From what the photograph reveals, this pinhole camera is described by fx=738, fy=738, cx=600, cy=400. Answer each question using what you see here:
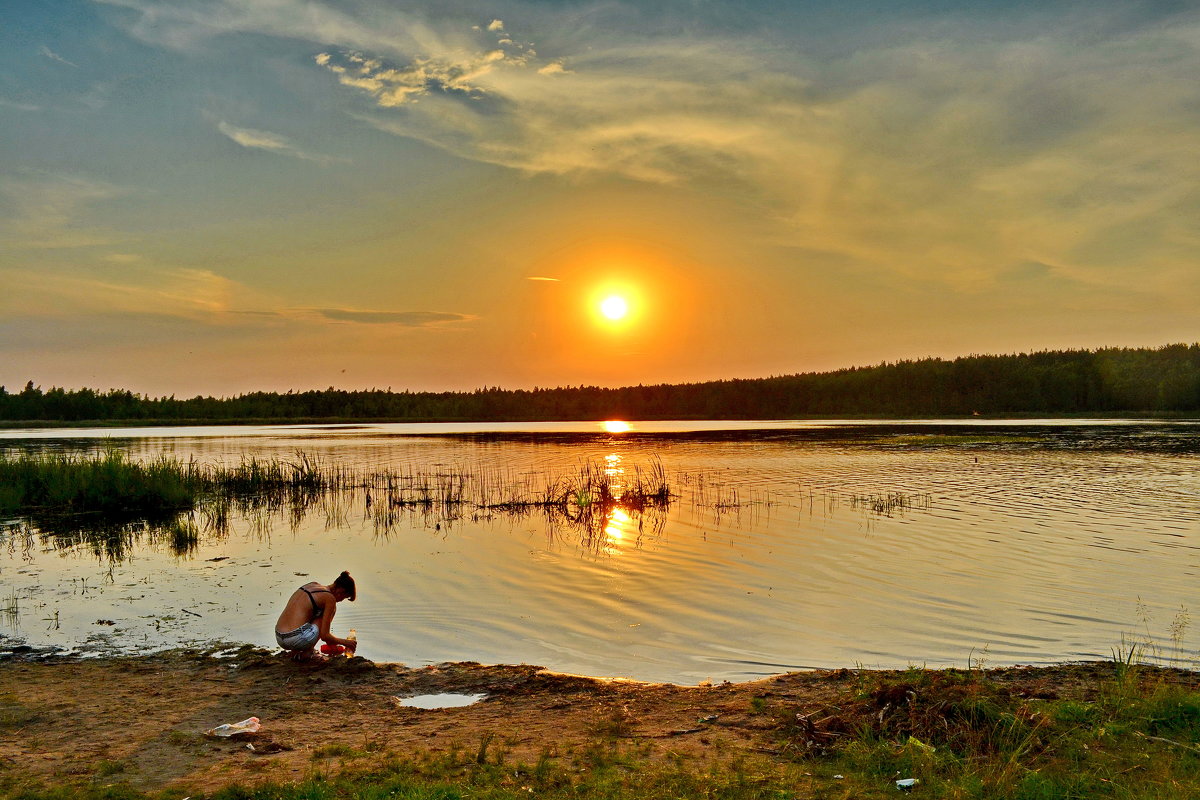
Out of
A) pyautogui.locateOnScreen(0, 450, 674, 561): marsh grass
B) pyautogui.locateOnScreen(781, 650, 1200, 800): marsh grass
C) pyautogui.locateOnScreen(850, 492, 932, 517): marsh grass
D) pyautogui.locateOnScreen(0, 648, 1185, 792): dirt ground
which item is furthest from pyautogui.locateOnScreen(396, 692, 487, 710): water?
pyautogui.locateOnScreen(850, 492, 932, 517): marsh grass

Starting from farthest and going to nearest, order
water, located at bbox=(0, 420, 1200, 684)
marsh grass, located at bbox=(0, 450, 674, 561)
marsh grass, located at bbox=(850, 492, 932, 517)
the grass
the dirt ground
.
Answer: marsh grass, located at bbox=(850, 492, 932, 517), marsh grass, located at bbox=(0, 450, 674, 561), water, located at bbox=(0, 420, 1200, 684), the dirt ground, the grass

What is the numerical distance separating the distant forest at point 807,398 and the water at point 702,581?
126m

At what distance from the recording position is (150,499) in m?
29.2

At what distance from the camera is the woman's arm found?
11484 mm

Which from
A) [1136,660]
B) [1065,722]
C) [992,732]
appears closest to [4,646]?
[992,732]

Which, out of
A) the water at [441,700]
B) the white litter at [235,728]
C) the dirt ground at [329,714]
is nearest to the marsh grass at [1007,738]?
the dirt ground at [329,714]

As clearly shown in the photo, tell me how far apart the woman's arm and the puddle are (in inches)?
97.0

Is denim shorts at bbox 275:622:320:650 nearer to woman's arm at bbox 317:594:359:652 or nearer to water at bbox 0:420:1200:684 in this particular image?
woman's arm at bbox 317:594:359:652

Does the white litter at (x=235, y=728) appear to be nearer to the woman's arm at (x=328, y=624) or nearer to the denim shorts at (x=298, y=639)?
the denim shorts at (x=298, y=639)

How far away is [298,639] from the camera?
11.2 meters

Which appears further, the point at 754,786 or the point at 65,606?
the point at 65,606

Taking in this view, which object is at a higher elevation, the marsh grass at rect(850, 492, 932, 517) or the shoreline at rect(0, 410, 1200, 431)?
the shoreline at rect(0, 410, 1200, 431)

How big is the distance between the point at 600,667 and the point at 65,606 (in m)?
11.6

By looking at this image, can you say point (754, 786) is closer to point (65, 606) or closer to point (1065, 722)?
point (1065, 722)
